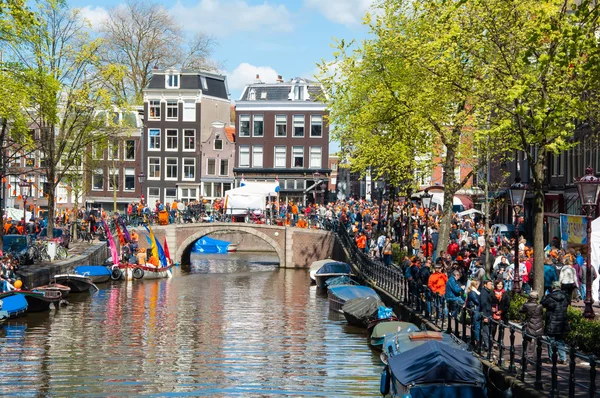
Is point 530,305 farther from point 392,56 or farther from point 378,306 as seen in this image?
point 392,56

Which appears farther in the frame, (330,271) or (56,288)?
(330,271)

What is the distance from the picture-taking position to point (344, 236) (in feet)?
165

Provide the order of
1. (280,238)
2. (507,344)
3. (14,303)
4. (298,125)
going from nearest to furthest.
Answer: (507,344) < (14,303) < (280,238) < (298,125)

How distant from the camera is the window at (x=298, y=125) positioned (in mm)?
71188

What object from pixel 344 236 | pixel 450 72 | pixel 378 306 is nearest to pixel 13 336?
pixel 378 306

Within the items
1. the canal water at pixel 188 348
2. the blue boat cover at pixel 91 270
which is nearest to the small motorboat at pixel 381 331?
the canal water at pixel 188 348

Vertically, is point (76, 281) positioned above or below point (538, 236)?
below

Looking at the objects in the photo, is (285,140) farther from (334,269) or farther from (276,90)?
(334,269)

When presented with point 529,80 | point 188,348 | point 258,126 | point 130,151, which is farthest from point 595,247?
point 130,151

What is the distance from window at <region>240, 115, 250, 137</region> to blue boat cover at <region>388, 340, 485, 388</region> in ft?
185

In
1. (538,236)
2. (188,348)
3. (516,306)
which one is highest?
(538,236)

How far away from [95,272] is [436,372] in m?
30.5

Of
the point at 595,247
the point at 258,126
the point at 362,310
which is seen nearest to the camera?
the point at 595,247

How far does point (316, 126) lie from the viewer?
7119cm
